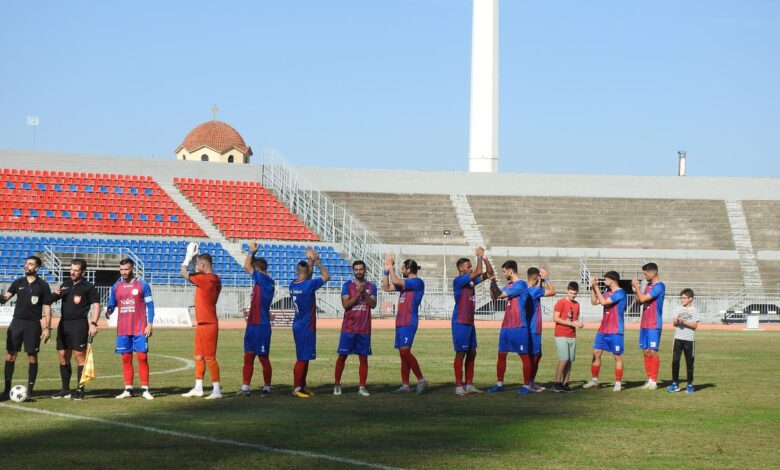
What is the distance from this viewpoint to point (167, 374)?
21.7 metres

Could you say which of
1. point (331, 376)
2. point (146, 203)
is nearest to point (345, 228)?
point (146, 203)

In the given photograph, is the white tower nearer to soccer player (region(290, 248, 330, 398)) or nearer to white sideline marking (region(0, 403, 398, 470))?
soccer player (region(290, 248, 330, 398))

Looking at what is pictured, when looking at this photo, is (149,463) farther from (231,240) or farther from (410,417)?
(231,240)

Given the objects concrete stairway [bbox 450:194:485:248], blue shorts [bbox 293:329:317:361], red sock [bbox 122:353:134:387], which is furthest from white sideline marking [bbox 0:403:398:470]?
concrete stairway [bbox 450:194:485:248]

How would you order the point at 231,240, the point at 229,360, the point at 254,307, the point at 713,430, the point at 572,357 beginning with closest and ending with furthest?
1. the point at 713,430
2. the point at 254,307
3. the point at 572,357
4. the point at 229,360
5. the point at 231,240

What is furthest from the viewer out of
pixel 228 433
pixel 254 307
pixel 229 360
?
pixel 229 360

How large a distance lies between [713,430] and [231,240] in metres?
46.7

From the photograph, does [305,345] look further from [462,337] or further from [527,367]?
[527,367]

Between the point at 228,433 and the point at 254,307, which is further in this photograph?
the point at 254,307

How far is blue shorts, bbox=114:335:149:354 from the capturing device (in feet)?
55.8

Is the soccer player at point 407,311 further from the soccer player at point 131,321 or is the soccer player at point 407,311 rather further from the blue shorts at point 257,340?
the soccer player at point 131,321

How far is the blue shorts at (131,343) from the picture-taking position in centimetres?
1702

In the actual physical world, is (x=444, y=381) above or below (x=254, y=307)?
below

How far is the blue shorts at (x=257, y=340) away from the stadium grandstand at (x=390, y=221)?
1353 inches
